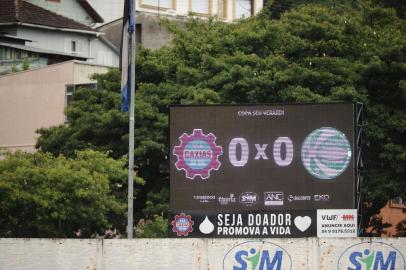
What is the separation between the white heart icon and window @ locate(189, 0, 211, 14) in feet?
133

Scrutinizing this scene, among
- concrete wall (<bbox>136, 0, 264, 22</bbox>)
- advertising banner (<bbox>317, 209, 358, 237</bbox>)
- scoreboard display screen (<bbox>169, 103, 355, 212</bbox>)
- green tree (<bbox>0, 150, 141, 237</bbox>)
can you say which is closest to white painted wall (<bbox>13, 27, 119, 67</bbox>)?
concrete wall (<bbox>136, 0, 264, 22</bbox>)

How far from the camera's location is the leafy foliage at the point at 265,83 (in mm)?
26906

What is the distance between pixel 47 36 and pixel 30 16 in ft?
4.77

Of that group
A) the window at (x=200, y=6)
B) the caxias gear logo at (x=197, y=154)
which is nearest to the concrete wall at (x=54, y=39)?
the window at (x=200, y=6)

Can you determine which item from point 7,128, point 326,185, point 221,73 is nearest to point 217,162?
point 326,185

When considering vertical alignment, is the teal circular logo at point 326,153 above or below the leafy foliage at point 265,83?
below

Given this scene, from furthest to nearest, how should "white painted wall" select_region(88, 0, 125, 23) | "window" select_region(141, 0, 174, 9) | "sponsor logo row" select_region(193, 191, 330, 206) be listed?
"window" select_region(141, 0, 174, 9) < "white painted wall" select_region(88, 0, 125, 23) < "sponsor logo row" select_region(193, 191, 330, 206)

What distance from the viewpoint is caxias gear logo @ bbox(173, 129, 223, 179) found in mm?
20328

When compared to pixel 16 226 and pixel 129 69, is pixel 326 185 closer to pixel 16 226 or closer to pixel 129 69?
pixel 129 69

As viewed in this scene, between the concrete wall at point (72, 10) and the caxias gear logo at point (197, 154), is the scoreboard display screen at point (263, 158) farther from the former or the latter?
the concrete wall at point (72, 10)

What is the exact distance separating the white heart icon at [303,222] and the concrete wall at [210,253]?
4.00ft

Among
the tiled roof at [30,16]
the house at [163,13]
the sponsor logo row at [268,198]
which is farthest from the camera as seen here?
the house at [163,13]

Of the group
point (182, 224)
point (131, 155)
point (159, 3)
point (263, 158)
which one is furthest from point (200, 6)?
point (182, 224)

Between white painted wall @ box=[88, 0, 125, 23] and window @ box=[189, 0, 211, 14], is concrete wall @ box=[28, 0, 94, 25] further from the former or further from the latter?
window @ box=[189, 0, 211, 14]
